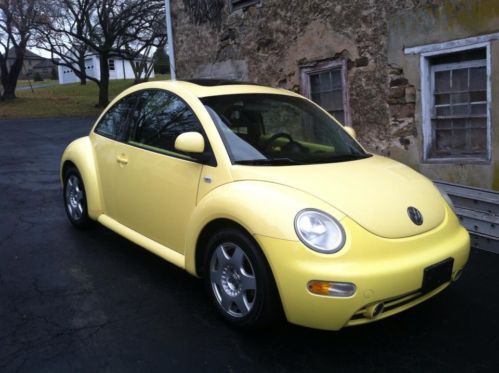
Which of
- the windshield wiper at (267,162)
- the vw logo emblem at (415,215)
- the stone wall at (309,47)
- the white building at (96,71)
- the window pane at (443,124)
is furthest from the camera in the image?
the white building at (96,71)

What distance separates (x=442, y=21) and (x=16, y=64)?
27.9 meters

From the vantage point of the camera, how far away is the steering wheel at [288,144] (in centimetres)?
377

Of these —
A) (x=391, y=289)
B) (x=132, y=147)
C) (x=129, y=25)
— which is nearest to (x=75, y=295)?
(x=132, y=147)

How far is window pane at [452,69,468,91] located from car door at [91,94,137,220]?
4.03 meters

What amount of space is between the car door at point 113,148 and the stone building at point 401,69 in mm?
3815

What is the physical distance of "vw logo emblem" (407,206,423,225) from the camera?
123 inches

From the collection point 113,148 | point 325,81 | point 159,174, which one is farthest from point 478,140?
point 113,148

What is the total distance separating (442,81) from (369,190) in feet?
13.3

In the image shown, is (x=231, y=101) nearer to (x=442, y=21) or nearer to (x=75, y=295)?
(x=75, y=295)

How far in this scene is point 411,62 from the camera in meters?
6.70

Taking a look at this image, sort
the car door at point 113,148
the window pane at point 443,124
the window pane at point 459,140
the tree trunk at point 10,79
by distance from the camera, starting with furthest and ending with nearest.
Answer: the tree trunk at point 10,79, the window pane at point 443,124, the window pane at point 459,140, the car door at point 113,148

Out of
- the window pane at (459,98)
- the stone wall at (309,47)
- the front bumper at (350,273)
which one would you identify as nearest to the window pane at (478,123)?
the window pane at (459,98)

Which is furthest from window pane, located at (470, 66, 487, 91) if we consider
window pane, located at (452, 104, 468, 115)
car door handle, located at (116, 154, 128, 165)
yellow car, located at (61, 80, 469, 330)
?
car door handle, located at (116, 154, 128, 165)

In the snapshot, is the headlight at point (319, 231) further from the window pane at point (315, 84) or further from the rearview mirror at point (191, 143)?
the window pane at point (315, 84)
